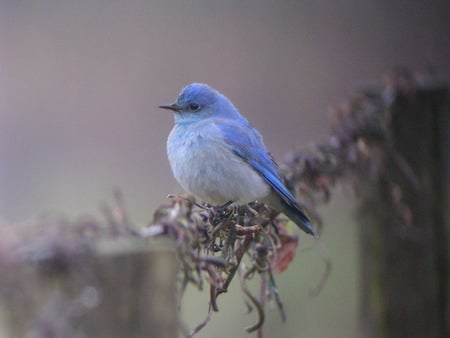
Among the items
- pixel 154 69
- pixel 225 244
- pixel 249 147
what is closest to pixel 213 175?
pixel 249 147

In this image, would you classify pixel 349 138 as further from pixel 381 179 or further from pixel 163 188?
pixel 163 188

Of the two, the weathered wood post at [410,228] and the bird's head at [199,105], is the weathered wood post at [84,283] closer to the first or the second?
the weathered wood post at [410,228]

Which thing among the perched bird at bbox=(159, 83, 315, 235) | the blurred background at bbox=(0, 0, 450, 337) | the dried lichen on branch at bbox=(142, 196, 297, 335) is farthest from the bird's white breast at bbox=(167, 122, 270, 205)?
the blurred background at bbox=(0, 0, 450, 337)

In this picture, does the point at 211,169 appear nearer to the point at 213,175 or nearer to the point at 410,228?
the point at 213,175

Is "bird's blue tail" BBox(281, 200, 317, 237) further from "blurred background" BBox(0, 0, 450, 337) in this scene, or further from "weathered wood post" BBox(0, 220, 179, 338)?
"blurred background" BBox(0, 0, 450, 337)

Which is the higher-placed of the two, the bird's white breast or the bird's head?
the bird's head

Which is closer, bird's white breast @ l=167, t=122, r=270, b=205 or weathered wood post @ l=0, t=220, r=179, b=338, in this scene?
weathered wood post @ l=0, t=220, r=179, b=338

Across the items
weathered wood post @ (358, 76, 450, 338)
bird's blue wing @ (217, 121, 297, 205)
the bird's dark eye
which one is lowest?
weathered wood post @ (358, 76, 450, 338)
